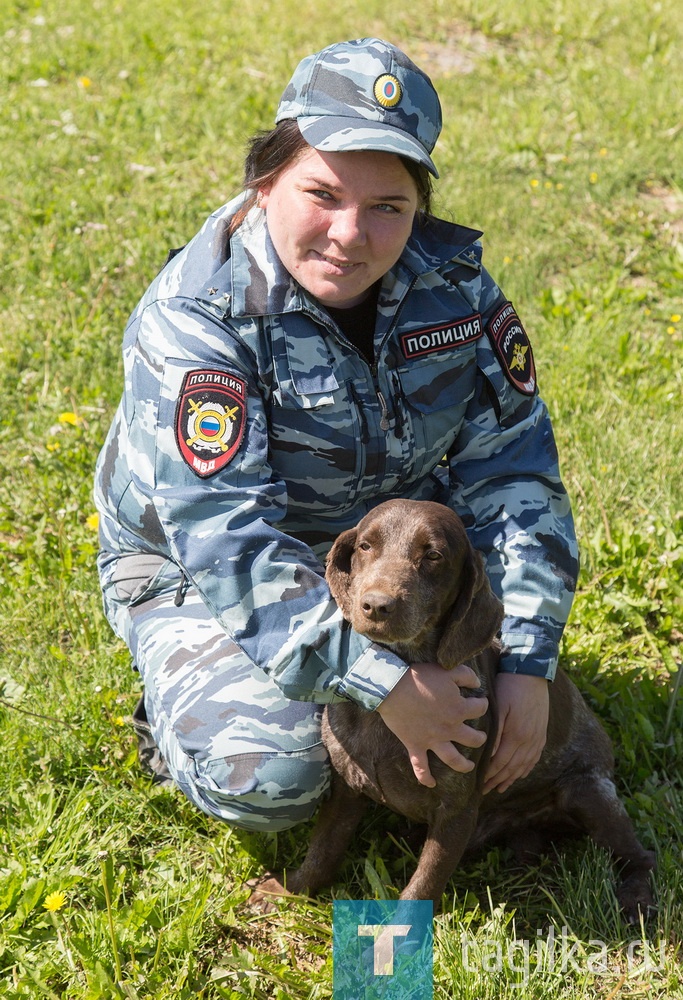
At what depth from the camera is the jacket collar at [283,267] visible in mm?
3105

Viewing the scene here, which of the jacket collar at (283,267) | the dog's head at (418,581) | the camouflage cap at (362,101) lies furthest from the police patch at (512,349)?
the dog's head at (418,581)

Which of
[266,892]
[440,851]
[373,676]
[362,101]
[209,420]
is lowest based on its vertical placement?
[266,892]

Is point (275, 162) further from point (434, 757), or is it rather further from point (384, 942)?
point (384, 942)

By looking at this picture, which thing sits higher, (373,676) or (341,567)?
(341,567)

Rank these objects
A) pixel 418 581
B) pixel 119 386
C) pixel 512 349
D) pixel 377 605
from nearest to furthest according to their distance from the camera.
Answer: pixel 377 605 < pixel 418 581 < pixel 512 349 < pixel 119 386

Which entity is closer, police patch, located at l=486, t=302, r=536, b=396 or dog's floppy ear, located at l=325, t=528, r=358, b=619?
dog's floppy ear, located at l=325, t=528, r=358, b=619

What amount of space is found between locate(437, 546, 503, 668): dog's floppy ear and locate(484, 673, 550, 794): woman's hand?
332mm

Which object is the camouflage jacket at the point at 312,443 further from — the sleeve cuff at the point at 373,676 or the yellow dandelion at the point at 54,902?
the yellow dandelion at the point at 54,902

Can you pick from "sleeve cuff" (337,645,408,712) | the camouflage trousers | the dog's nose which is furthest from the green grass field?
the dog's nose

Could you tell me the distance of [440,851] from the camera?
9.71ft

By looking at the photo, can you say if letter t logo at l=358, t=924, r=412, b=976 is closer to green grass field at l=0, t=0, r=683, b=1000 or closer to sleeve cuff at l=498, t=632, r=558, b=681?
green grass field at l=0, t=0, r=683, b=1000

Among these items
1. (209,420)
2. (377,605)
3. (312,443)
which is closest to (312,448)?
(312,443)

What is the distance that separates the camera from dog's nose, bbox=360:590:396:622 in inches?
104

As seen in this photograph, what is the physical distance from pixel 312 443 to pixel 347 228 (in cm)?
68
